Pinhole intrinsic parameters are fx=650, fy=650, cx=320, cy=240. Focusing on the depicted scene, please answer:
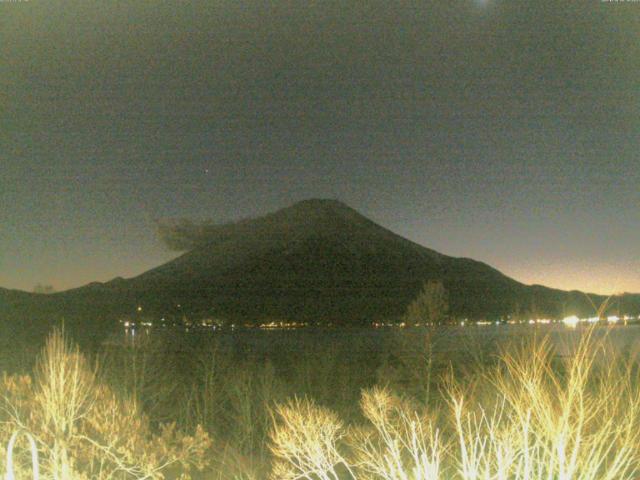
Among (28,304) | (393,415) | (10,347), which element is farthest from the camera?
(28,304)

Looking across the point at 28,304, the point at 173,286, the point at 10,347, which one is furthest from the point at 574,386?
the point at 173,286

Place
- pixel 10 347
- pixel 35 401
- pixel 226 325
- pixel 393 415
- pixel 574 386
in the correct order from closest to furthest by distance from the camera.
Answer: pixel 574 386, pixel 35 401, pixel 393 415, pixel 10 347, pixel 226 325

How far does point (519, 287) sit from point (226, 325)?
75.9 metres

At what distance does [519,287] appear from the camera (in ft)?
554

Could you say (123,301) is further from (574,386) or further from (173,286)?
(574,386)

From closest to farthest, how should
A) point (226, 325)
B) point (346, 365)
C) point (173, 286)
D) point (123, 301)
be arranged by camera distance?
point (346, 365), point (123, 301), point (226, 325), point (173, 286)

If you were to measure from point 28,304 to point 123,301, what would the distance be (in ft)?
207

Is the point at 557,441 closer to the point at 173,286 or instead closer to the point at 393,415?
the point at 393,415

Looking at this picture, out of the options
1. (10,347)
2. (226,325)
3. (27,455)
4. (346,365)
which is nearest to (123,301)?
(226,325)

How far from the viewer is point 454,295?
149875 mm

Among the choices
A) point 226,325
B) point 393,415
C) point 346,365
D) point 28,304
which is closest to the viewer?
point 393,415

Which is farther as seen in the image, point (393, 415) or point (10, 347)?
point (10, 347)

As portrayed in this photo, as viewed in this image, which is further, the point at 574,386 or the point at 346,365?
the point at 346,365

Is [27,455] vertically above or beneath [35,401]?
beneath
